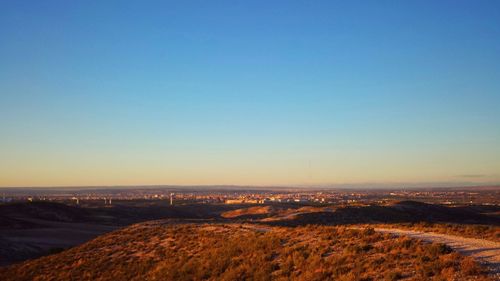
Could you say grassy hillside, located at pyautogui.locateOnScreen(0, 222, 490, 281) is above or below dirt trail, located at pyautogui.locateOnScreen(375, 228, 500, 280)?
below

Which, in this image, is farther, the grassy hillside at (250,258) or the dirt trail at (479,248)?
the grassy hillside at (250,258)

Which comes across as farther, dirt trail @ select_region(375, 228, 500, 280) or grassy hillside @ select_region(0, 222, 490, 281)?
grassy hillside @ select_region(0, 222, 490, 281)

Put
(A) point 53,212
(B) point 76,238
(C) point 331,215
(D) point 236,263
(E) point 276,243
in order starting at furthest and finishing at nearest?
(A) point 53,212
(C) point 331,215
(B) point 76,238
(E) point 276,243
(D) point 236,263

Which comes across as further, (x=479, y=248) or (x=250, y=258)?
(x=250, y=258)

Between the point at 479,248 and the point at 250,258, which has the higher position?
the point at 479,248

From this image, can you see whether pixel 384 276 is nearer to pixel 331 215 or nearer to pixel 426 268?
pixel 426 268

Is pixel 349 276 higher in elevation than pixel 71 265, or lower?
higher

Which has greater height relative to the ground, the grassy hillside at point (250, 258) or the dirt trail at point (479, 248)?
the dirt trail at point (479, 248)

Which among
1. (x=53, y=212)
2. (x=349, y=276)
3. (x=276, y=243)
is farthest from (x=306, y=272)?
(x=53, y=212)
